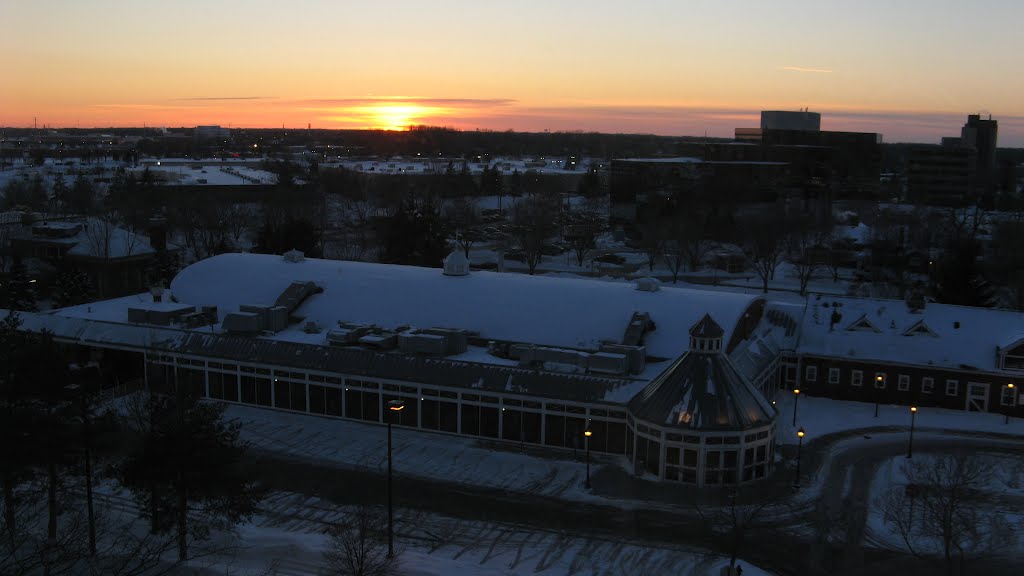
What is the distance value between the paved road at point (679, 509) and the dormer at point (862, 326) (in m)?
9.37

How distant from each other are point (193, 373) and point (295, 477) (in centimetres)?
1104

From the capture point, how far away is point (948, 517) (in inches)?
960

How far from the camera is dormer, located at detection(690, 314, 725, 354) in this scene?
32.1m

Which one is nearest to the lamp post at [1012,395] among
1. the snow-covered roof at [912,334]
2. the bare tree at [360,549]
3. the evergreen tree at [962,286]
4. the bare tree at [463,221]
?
the snow-covered roof at [912,334]

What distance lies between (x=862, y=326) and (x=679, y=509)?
62.0 ft

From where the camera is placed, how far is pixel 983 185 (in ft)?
530

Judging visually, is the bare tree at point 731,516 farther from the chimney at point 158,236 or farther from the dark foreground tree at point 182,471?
the chimney at point 158,236

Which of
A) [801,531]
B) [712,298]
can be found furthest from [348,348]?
[801,531]

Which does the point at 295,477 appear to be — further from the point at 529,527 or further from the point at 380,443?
the point at 529,527

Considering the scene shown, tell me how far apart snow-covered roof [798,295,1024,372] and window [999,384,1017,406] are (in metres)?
0.98

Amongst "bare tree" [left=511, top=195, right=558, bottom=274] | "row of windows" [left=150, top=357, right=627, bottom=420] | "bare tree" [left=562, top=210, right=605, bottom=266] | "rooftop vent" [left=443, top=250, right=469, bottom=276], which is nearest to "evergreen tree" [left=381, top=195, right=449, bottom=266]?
"bare tree" [left=511, top=195, right=558, bottom=274]

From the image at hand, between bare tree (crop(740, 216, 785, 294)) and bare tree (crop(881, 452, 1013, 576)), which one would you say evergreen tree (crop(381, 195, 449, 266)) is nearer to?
bare tree (crop(740, 216, 785, 294))

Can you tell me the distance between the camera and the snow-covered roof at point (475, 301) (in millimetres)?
39875

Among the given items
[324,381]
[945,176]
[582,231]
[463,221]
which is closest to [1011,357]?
[324,381]
